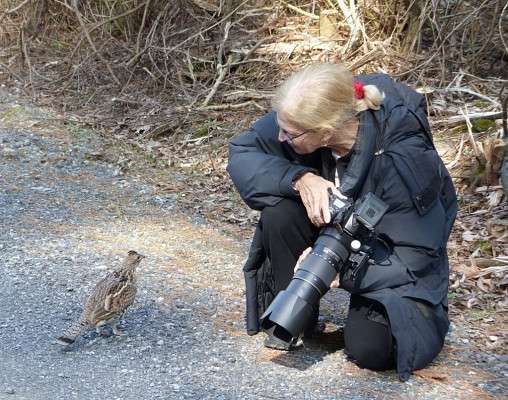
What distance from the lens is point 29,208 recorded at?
793 cm

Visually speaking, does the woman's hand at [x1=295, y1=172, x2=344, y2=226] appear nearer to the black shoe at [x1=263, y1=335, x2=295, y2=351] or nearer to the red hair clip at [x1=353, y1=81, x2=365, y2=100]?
the red hair clip at [x1=353, y1=81, x2=365, y2=100]

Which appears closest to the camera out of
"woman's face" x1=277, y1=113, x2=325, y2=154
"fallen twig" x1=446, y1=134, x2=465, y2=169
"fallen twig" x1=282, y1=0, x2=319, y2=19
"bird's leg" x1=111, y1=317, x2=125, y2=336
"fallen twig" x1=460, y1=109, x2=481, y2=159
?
"woman's face" x1=277, y1=113, x2=325, y2=154

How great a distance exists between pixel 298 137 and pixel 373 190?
0.51 metres

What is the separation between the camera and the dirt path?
4707 millimetres

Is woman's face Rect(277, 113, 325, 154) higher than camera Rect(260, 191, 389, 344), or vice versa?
woman's face Rect(277, 113, 325, 154)

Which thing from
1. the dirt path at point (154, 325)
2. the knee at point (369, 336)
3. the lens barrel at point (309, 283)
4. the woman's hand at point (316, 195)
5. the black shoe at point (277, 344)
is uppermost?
the woman's hand at point (316, 195)

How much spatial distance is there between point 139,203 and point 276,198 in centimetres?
357

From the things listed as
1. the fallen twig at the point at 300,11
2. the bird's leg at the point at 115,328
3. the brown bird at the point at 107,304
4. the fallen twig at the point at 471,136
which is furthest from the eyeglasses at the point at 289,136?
the fallen twig at the point at 300,11

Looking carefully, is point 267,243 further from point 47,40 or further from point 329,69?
point 47,40

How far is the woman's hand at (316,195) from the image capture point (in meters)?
4.65

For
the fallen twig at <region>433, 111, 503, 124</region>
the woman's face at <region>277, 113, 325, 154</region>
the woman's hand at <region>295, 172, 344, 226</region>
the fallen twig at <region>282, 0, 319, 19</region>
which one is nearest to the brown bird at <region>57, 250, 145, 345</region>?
the woman's hand at <region>295, 172, 344, 226</region>

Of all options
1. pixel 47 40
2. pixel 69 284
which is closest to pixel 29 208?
pixel 69 284

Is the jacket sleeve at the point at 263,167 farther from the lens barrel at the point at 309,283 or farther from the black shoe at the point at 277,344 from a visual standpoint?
the black shoe at the point at 277,344

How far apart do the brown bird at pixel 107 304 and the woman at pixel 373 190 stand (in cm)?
94
